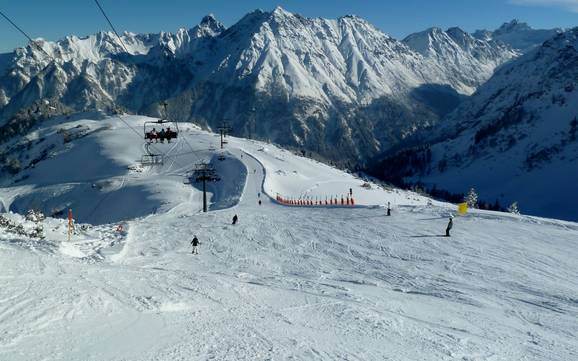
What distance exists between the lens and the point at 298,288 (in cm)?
2212

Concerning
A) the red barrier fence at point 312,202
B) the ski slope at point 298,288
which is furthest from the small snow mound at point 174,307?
the red barrier fence at point 312,202

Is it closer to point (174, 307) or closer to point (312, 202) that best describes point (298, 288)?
point (174, 307)

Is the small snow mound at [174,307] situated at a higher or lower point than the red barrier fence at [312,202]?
lower

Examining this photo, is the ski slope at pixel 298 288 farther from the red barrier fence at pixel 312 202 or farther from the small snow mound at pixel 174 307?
the red barrier fence at pixel 312 202

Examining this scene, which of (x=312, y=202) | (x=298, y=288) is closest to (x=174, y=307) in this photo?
(x=298, y=288)

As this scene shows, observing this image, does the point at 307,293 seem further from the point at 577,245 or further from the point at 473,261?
the point at 577,245

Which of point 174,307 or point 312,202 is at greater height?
point 312,202

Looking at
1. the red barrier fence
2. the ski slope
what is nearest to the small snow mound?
the ski slope

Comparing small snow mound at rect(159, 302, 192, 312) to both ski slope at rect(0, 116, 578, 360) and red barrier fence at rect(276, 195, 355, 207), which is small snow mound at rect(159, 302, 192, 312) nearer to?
ski slope at rect(0, 116, 578, 360)

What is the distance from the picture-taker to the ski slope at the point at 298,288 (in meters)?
14.6

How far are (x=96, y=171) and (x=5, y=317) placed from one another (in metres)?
116

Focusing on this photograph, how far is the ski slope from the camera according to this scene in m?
14.6

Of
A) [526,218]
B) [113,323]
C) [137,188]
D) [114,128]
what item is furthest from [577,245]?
[114,128]

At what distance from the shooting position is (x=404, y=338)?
51.9 ft
